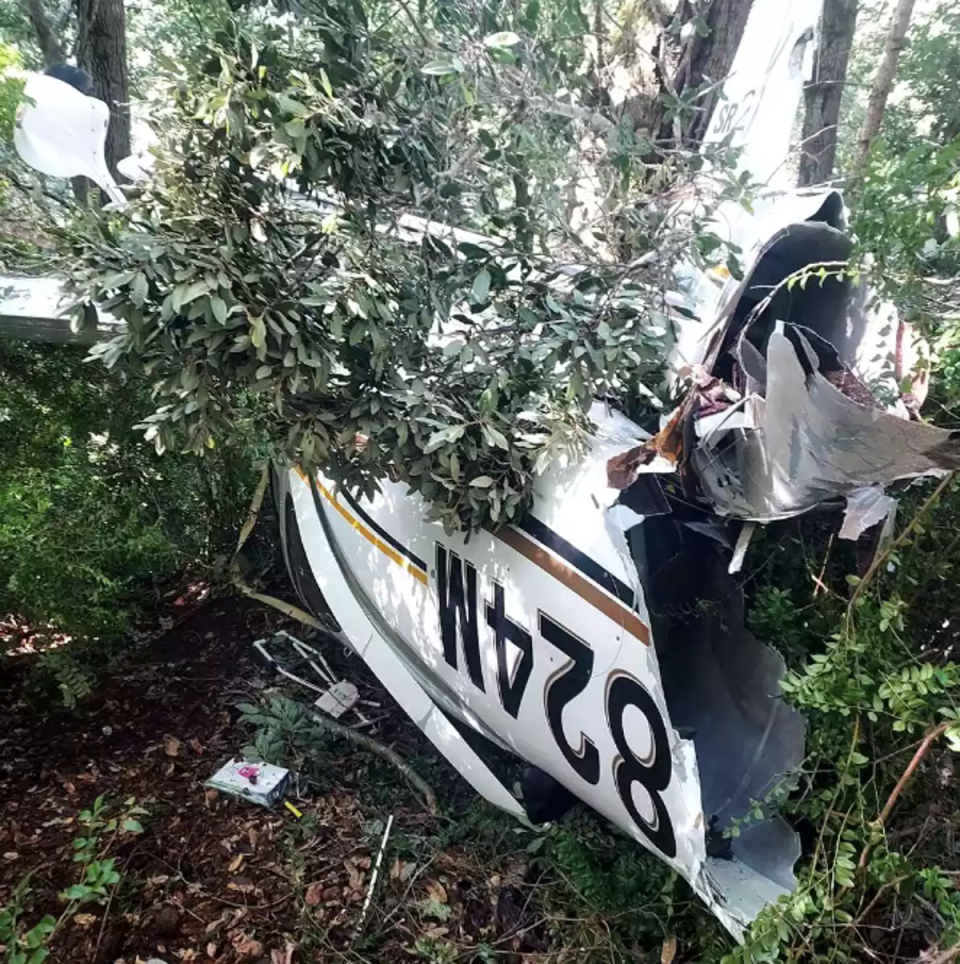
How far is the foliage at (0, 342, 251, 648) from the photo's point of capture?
11.2 feet

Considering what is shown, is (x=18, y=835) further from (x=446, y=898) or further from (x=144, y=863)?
(x=446, y=898)

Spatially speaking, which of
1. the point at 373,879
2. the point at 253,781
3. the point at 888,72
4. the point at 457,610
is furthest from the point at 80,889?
the point at 888,72

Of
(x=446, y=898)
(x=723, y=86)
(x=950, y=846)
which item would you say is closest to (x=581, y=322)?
(x=723, y=86)

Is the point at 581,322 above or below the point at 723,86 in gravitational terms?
below

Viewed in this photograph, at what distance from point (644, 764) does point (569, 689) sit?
319 millimetres

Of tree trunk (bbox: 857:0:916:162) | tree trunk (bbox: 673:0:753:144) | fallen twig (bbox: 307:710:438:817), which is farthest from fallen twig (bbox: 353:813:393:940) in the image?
tree trunk (bbox: 857:0:916:162)

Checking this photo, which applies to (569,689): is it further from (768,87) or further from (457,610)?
(768,87)

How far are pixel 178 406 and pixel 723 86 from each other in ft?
7.11

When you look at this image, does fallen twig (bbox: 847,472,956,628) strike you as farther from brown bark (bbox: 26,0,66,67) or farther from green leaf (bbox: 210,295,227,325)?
brown bark (bbox: 26,0,66,67)

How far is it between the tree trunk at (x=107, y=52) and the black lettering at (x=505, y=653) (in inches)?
182

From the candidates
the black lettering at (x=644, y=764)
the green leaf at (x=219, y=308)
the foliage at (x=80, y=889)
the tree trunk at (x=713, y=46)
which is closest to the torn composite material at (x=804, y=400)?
the black lettering at (x=644, y=764)

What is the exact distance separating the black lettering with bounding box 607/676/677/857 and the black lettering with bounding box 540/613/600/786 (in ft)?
0.34

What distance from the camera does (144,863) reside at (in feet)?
9.87

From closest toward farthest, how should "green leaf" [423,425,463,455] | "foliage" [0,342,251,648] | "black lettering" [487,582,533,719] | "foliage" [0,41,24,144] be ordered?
"green leaf" [423,425,463,455] < "black lettering" [487,582,533,719] < "foliage" [0,41,24,144] < "foliage" [0,342,251,648]
